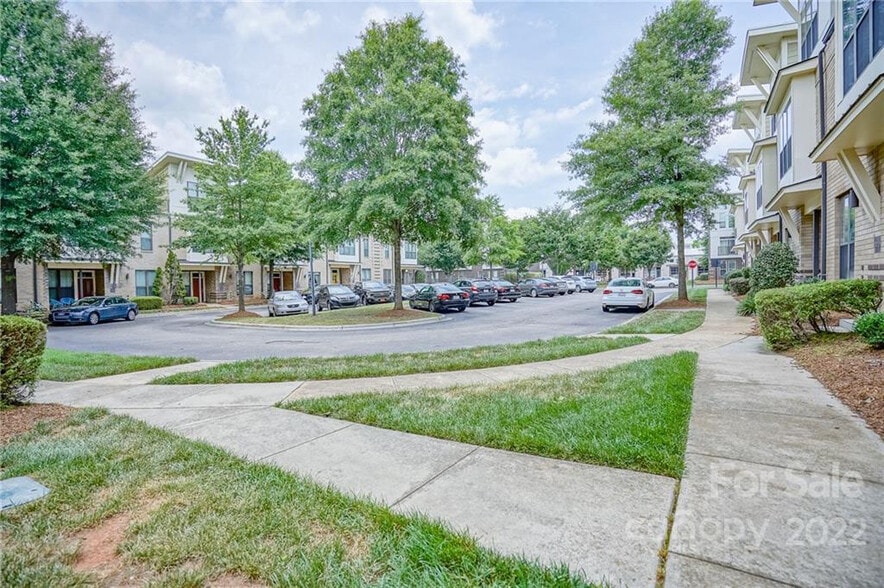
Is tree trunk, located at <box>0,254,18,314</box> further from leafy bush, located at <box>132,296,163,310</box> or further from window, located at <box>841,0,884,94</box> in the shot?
window, located at <box>841,0,884,94</box>

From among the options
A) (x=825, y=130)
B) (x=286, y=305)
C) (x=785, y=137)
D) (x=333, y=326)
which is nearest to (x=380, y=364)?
(x=333, y=326)

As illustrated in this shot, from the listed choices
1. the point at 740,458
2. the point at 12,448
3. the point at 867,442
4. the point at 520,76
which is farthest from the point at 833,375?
the point at 520,76

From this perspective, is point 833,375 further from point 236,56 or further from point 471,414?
point 236,56

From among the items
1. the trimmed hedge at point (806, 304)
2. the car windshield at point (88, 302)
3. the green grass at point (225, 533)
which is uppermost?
the trimmed hedge at point (806, 304)

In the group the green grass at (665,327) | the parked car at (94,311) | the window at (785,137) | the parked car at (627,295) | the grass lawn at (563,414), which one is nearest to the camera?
the grass lawn at (563,414)

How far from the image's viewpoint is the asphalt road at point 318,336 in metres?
10.9

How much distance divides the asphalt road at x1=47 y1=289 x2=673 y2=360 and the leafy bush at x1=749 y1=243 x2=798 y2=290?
184 inches

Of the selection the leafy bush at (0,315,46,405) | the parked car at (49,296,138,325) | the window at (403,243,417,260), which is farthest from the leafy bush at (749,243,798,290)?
the window at (403,243,417,260)

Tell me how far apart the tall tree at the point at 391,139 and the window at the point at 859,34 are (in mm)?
10561

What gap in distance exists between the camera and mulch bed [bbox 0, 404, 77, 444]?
13.7 ft

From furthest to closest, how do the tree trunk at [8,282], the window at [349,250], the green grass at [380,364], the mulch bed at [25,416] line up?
the window at [349,250] < the tree trunk at [8,282] < the green grass at [380,364] < the mulch bed at [25,416]

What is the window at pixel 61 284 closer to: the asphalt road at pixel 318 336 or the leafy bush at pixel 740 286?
the asphalt road at pixel 318 336

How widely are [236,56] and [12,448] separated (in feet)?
39.0

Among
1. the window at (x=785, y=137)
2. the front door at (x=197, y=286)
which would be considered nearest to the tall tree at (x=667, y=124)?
the window at (x=785, y=137)
